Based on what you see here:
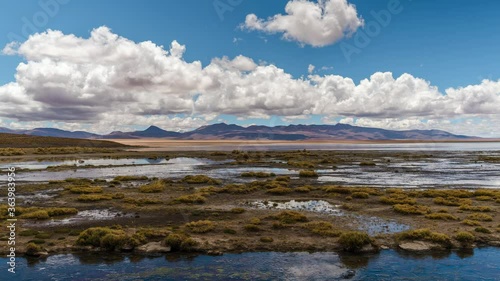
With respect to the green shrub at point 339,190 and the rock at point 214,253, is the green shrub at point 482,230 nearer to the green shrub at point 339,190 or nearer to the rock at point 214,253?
the green shrub at point 339,190

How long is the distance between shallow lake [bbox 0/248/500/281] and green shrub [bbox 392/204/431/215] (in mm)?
11587

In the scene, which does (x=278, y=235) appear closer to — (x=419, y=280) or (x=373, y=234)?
(x=373, y=234)

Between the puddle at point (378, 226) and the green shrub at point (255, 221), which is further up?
the green shrub at point (255, 221)

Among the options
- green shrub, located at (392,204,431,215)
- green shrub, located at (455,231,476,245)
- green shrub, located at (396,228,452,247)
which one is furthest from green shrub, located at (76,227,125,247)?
green shrub, located at (392,204,431,215)

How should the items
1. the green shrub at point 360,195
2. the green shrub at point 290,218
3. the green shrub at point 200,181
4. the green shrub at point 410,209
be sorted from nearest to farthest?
the green shrub at point 290,218 → the green shrub at point 410,209 → the green shrub at point 360,195 → the green shrub at point 200,181

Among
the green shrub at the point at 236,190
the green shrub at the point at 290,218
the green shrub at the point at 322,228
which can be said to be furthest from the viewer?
the green shrub at the point at 236,190

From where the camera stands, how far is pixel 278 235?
3000 cm

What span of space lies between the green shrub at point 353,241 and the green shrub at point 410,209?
13.4 m

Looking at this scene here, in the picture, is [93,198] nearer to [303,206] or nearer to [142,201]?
[142,201]

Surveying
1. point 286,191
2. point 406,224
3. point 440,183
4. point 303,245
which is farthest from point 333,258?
point 440,183

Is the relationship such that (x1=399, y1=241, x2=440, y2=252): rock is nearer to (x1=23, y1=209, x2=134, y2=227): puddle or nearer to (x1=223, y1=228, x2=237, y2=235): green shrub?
(x1=223, y1=228, x2=237, y2=235): green shrub

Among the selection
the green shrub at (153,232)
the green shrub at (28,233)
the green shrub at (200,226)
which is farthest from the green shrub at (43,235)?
the green shrub at (200,226)

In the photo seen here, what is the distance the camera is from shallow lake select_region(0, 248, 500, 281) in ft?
71.4

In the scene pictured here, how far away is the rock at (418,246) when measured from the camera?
26.9m
